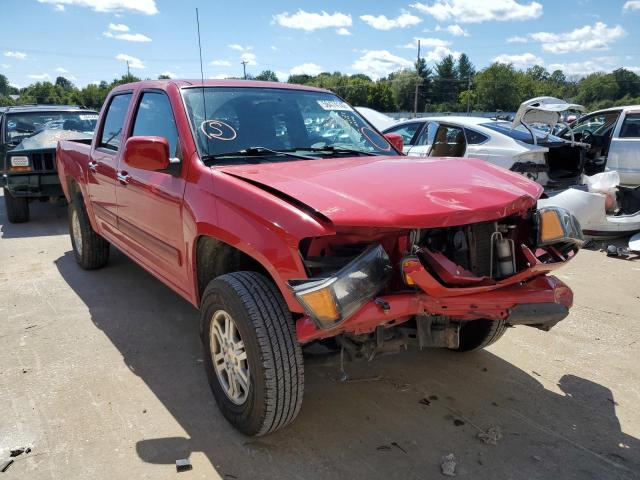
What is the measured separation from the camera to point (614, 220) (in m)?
6.73

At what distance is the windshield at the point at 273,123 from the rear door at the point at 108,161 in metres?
1.14

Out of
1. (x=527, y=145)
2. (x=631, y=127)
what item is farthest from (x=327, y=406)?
(x=631, y=127)

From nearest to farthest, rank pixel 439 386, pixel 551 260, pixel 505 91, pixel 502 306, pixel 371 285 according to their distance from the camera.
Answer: pixel 371 285 < pixel 502 306 < pixel 551 260 < pixel 439 386 < pixel 505 91

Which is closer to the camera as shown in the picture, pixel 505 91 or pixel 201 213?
pixel 201 213

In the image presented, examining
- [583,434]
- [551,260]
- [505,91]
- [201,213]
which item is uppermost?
[505,91]

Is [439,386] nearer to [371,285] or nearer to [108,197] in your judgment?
[371,285]

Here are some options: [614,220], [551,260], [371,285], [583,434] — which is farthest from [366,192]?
[614,220]

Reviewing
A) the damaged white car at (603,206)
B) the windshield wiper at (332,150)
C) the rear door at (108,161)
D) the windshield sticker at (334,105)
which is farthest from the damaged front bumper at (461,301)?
the damaged white car at (603,206)

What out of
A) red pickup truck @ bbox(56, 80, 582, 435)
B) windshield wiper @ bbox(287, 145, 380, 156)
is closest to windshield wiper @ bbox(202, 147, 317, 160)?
red pickup truck @ bbox(56, 80, 582, 435)

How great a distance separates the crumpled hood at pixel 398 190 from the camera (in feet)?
7.54

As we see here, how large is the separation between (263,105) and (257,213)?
4.72ft

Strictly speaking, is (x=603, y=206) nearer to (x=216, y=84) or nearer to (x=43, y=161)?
(x=216, y=84)

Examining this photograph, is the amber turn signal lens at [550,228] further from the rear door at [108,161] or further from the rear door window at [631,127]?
the rear door window at [631,127]

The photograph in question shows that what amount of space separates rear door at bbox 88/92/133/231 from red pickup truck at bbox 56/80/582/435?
80cm
